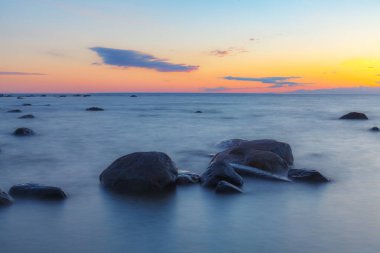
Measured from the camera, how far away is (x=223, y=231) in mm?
7297

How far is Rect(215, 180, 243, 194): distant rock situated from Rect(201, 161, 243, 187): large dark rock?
0.32 m

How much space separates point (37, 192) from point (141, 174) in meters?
2.23

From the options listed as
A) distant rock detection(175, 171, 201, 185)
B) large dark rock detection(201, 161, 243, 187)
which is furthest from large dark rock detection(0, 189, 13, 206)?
Answer: large dark rock detection(201, 161, 243, 187)

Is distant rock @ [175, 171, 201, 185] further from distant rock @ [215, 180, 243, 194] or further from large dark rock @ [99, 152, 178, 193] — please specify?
distant rock @ [215, 180, 243, 194]

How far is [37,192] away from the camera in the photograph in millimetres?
9062

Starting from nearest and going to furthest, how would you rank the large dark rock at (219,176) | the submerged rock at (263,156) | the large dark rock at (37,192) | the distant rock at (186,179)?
1. the large dark rock at (37,192)
2. the large dark rock at (219,176)
3. the distant rock at (186,179)
4. the submerged rock at (263,156)

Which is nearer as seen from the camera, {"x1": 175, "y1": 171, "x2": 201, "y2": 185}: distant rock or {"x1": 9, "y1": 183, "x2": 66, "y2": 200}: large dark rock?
{"x1": 9, "y1": 183, "x2": 66, "y2": 200}: large dark rock

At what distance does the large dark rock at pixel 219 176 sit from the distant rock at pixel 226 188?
324 mm

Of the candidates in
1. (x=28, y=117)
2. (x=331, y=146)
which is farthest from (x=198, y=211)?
(x=28, y=117)

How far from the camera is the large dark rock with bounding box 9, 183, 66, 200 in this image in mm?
9016

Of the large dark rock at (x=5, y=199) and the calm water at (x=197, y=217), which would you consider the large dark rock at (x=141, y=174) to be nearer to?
the calm water at (x=197, y=217)

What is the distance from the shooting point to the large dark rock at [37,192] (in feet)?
29.6

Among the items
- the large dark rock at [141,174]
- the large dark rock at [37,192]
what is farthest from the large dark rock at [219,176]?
the large dark rock at [37,192]

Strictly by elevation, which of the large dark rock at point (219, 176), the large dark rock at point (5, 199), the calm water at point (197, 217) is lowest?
the calm water at point (197, 217)
